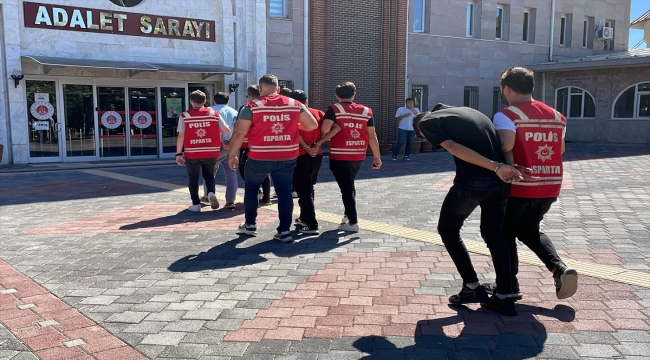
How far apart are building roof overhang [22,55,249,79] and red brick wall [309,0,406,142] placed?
321 centimetres

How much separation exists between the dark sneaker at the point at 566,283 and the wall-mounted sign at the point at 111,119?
47.9 ft

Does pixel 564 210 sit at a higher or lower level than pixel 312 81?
lower

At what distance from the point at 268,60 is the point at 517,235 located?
584 inches

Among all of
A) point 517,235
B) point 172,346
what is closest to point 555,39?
point 517,235

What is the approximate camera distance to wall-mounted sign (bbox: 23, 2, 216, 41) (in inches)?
564

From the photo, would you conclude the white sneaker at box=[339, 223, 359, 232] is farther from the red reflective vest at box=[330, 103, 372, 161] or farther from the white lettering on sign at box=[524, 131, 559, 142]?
the white lettering on sign at box=[524, 131, 559, 142]

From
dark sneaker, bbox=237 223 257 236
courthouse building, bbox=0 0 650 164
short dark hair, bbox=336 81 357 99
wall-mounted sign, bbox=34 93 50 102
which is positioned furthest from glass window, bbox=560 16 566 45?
dark sneaker, bbox=237 223 257 236

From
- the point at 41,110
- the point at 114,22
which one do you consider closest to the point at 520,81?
the point at 114,22

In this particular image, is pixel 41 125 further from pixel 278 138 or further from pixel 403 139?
pixel 278 138

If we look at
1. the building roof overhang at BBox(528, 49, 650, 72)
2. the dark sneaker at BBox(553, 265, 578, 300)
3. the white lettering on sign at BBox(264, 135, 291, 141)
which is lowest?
the dark sneaker at BBox(553, 265, 578, 300)

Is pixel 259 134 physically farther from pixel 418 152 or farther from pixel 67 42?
pixel 418 152

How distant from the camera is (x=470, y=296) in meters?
3.93

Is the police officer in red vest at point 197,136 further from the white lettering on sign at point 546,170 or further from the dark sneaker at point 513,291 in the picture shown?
the white lettering on sign at point 546,170

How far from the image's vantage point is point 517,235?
13.2 ft
